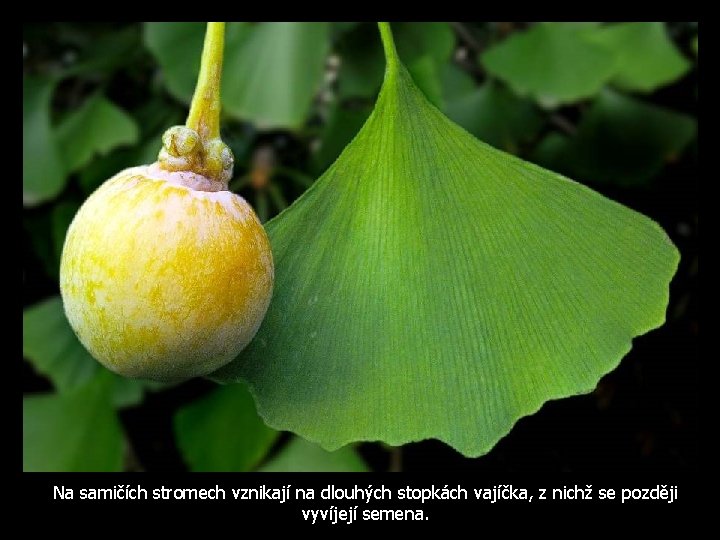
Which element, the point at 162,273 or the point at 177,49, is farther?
the point at 177,49

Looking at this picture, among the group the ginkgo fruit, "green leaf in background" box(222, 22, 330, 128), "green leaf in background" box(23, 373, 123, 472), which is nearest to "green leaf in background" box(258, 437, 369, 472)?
"green leaf in background" box(23, 373, 123, 472)

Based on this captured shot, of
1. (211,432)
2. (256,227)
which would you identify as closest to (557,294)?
(256,227)

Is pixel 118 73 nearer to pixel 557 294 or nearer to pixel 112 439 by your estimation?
pixel 112 439

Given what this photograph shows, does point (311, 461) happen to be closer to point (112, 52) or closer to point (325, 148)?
point (325, 148)

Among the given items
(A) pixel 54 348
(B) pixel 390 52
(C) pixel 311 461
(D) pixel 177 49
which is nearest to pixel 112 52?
(D) pixel 177 49

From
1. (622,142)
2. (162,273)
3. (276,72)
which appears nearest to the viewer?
(162,273)

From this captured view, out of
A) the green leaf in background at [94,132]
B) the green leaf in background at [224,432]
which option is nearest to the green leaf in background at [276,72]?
the green leaf in background at [94,132]

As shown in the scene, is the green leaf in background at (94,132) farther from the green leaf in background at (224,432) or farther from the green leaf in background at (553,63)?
the green leaf in background at (553,63)

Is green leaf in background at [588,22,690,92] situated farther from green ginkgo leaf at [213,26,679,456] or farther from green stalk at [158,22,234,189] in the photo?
green stalk at [158,22,234,189]

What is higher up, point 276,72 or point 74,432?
point 276,72
